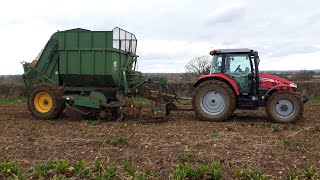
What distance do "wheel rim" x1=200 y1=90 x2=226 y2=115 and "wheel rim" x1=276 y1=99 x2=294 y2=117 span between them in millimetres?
1473

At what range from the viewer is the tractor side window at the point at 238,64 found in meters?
11.5

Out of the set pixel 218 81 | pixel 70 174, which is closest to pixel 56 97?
pixel 218 81

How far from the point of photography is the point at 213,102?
1169 centimetres

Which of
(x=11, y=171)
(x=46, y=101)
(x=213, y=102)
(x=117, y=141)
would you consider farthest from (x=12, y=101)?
(x=11, y=171)

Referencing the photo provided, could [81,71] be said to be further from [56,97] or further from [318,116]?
[318,116]

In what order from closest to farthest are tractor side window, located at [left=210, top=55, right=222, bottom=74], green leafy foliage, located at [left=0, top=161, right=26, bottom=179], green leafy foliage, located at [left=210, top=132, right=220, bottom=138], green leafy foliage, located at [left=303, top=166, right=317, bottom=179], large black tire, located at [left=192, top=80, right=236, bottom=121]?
green leafy foliage, located at [left=303, top=166, right=317, bottom=179] < green leafy foliage, located at [left=0, top=161, right=26, bottom=179] < green leafy foliage, located at [left=210, top=132, right=220, bottom=138] < large black tire, located at [left=192, top=80, right=236, bottom=121] < tractor side window, located at [left=210, top=55, right=222, bottom=74]

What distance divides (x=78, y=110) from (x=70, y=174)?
223 inches

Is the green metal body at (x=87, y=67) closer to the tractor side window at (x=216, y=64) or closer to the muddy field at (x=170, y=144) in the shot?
the muddy field at (x=170, y=144)

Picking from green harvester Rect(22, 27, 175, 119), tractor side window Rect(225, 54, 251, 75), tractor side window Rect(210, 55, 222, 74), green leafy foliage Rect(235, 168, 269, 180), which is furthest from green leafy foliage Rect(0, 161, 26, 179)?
tractor side window Rect(225, 54, 251, 75)

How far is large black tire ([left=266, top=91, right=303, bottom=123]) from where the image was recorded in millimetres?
11008

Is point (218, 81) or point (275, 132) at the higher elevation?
point (218, 81)

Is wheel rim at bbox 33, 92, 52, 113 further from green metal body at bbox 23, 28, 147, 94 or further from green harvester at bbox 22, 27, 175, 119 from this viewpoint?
green metal body at bbox 23, 28, 147, 94

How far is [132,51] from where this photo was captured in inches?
522

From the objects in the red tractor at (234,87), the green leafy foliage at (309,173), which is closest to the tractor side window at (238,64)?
the red tractor at (234,87)
